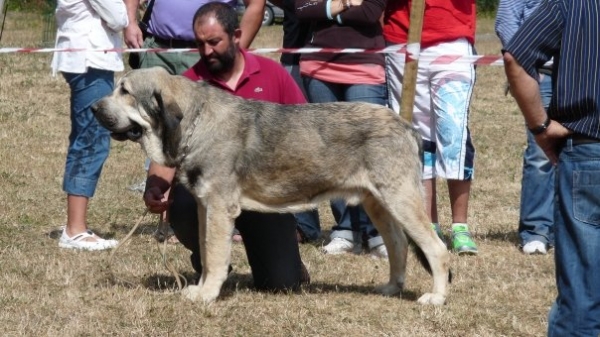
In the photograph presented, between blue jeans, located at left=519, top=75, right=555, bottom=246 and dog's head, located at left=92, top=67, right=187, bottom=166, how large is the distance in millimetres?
3066

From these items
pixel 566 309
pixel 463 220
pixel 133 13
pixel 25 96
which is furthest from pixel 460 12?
pixel 25 96

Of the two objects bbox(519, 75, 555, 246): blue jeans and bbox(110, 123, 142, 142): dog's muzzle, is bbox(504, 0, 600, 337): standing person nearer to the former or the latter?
bbox(110, 123, 142, 142): dog's muzzle

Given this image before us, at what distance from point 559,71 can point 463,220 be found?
3.71 metres

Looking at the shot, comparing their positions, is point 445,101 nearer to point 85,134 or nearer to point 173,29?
point 173,29

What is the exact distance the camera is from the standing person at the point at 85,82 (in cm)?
746

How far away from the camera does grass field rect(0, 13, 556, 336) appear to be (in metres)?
5.85

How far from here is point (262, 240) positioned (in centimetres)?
673

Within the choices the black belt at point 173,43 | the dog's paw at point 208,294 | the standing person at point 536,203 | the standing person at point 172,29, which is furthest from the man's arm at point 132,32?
the standing person at point 536,203

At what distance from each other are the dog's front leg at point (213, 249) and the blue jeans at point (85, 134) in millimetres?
1693

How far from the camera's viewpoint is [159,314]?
19.4 ft

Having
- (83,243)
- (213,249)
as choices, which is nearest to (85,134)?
(83,243)

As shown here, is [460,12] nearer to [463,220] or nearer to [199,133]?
[463,220]

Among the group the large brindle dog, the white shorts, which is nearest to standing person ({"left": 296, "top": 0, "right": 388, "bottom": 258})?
the white shorts

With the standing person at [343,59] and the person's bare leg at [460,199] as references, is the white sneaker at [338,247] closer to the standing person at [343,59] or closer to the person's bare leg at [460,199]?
the standing person at [343,59]
